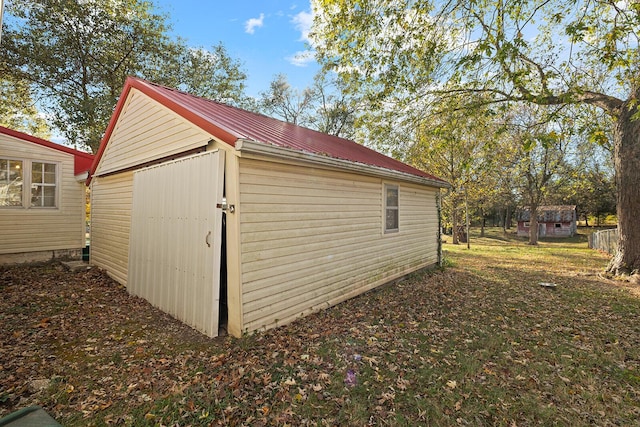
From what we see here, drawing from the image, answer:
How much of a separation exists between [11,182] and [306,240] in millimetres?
8809

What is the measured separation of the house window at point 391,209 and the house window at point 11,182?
9.98 metres

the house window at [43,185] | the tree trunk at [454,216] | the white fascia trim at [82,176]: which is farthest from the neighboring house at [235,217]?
the tree trunk at [454,216]

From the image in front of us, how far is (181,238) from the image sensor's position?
187 inches

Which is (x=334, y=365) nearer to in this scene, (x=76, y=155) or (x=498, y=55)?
(x=498, y=55)

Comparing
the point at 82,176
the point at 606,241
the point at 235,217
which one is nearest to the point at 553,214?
the point at 606,241

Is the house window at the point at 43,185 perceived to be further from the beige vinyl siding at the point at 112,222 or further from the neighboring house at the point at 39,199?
the beige vinyl siding at the point at 112,222

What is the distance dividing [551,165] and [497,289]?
17.4 m

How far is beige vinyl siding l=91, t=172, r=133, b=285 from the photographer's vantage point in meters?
7.05

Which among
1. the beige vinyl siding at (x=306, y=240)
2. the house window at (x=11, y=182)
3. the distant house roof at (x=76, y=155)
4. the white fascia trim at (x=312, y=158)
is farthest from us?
the distant house roof at (x=76, y=155)

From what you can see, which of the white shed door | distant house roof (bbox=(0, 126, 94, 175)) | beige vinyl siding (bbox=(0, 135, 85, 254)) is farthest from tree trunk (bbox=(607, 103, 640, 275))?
beige vinyl siding (bbox=(0, 135, 85, 254))

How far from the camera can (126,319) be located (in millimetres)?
4863

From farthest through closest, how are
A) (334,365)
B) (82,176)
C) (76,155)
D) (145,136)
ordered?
(76,155)
(82,176)
(145,136)
(334,365)

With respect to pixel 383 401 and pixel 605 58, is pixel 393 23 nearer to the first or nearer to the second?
pixel 605 58

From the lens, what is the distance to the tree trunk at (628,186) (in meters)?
7.79
